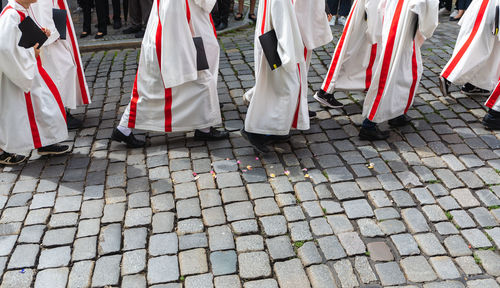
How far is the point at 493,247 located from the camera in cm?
337

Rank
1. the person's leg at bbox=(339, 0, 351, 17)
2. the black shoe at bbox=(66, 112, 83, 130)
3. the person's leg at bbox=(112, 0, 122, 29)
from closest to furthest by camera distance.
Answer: the black shoe at bbox=(66, 112, 83, 130) → the person's leg at bbox=(112, 0, 122, 29) → the person's leg at bbox=(339, 0, 351, 17)

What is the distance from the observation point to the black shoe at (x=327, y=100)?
5.55m

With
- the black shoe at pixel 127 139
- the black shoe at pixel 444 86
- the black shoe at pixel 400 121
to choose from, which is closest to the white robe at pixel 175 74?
the black shoe at pixel 127 139

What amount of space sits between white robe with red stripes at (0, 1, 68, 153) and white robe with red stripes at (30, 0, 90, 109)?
503 mm

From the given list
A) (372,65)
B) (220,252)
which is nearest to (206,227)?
(220,252)

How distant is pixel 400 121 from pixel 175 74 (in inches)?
93.5

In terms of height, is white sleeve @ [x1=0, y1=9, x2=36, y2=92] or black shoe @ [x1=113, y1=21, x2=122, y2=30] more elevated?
white sleeve @ [x1=0, y1=9, x2=36, y2=92]

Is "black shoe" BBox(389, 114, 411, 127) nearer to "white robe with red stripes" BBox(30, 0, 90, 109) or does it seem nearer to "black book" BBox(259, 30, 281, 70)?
"black book" BBox(259, 30, 281, 70)

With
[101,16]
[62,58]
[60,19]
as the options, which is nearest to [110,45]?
[101,16]

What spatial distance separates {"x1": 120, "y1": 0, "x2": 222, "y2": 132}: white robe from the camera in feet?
14.0

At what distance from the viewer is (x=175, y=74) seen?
14.2 feet

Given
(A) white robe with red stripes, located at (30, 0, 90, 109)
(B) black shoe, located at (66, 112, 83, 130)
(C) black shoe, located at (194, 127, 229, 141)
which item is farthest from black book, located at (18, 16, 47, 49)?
(C) black shoe, located at (194, 127, 229, 141)

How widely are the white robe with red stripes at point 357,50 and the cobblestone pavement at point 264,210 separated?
1.27 ft

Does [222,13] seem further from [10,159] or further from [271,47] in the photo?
[10,159]
